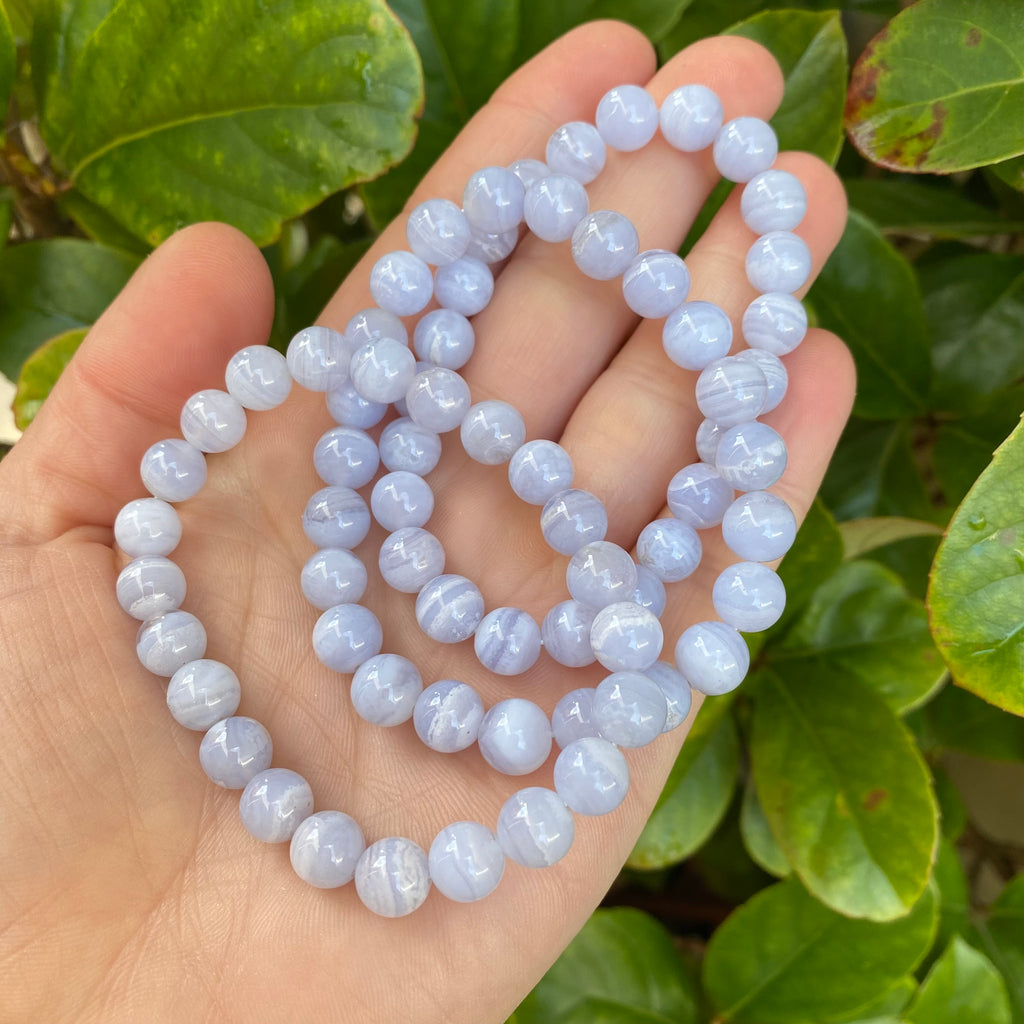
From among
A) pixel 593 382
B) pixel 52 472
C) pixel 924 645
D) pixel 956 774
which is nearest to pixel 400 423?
pixel 593 382

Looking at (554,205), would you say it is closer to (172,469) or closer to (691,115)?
(691,115)

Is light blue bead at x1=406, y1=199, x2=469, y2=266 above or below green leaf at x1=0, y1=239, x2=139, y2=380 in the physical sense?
above

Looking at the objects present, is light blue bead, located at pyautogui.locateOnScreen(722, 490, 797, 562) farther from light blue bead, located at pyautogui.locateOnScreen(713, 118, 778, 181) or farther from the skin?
light blue bead, located at pyautogui.locateOnScreen(713, 118, 778, 181)

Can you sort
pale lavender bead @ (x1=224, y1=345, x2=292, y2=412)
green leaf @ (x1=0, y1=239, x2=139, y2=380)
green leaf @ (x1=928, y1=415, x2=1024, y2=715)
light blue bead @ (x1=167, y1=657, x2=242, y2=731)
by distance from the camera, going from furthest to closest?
1. green leaf @ (x1=0, y1=239, x2=139, y2=380)
2. pale lavender bead @ (x1=224, y1=345, x2=292, y2=412)
3. light blue bead @ (x1=167, y1=657, x2=242, y2=731)
4. green leaf @ (x1=928, y1=415, x2=1024, y2=715)

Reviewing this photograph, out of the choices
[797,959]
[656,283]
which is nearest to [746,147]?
[656,283]

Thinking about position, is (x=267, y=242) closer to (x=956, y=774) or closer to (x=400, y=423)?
(x=400, y=423)

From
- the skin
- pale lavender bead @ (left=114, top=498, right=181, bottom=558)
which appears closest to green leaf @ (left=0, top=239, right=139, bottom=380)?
the skin
